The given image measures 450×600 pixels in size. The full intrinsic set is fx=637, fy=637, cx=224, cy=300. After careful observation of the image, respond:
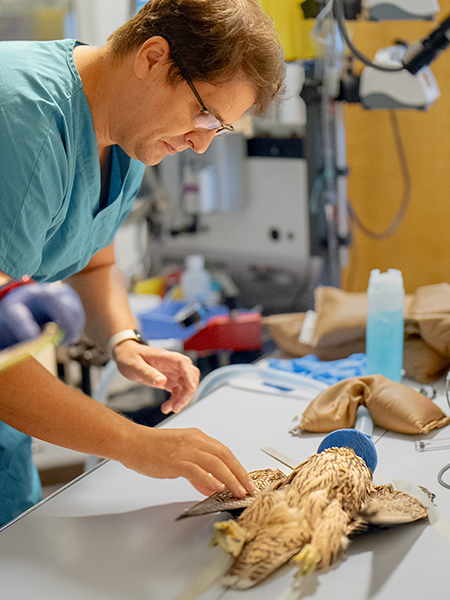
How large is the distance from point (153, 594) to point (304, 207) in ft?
5.45

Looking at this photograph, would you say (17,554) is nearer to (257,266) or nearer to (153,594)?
(153,594)

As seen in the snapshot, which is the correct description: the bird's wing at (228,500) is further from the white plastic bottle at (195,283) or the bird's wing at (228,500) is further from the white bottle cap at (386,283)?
the white plastic bottle at (195,283)

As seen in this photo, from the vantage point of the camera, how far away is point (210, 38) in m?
0.95

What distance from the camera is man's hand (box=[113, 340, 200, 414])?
1.27 m

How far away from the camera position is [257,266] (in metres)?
2.45

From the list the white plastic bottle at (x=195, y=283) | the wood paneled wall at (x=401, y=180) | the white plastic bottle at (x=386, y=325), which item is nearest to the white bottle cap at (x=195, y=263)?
the white plastic bottle at (x=195, y=283)

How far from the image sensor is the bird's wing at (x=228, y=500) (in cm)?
98

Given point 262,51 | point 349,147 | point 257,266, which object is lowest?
point 257,266

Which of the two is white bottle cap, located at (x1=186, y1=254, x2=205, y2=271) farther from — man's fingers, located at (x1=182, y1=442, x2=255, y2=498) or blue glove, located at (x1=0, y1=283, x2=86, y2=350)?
blue glove, located at (x1=0, y1=283, x2=86, y2=350)

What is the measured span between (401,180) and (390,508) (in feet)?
4.75

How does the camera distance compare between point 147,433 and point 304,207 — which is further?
point 304,207

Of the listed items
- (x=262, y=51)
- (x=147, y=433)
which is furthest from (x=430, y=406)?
(x=262, y=51)

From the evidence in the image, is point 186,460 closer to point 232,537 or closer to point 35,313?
point 232,537

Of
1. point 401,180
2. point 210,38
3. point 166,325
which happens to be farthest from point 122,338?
point 401,180
